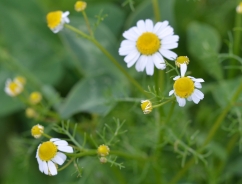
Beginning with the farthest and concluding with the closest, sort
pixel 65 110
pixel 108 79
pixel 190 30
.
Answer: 1. pixel 190 30
2. pixel 108 79
3. pixel 65 110

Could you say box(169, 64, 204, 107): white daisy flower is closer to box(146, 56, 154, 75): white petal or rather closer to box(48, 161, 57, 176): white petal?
box(146, 56, 154, 75): white petal

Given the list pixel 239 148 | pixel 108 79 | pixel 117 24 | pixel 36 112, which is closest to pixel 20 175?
pixel 36 112

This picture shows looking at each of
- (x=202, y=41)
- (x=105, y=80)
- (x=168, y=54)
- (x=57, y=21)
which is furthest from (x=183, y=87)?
(x=202, y=41)

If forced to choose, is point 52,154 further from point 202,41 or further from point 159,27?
point 202,41

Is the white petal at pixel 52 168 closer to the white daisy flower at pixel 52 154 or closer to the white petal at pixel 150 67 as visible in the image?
the white daisy flower at pixel 52 154

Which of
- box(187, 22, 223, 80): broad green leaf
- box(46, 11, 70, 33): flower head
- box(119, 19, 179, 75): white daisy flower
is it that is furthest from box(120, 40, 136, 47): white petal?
box(187, 22, 223, 80): broad green leaf

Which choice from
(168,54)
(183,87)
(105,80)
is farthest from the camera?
(105,80)

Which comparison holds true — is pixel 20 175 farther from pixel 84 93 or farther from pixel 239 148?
pixel 239 148
